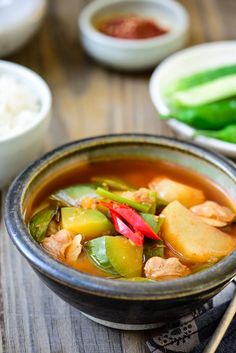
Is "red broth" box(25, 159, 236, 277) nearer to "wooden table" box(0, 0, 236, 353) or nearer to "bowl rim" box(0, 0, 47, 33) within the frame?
→ "wooden table" box(0, 0, 236, 353)

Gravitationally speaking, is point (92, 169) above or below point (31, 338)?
above

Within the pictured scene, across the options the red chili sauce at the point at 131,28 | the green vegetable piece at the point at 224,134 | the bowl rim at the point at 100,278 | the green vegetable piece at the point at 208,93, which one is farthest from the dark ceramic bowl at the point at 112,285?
the red chili sauce at the point at 131,28

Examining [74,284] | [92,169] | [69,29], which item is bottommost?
[69,29]

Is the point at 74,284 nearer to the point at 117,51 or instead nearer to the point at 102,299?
the point at 102,299

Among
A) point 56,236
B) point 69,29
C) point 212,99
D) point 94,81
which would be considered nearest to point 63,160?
point 56,236

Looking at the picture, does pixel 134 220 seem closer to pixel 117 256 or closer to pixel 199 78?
pixel 117 256

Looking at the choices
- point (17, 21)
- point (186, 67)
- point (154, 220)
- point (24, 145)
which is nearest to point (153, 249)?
point (154, 220)

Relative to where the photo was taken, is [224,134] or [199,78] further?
[199,78]
